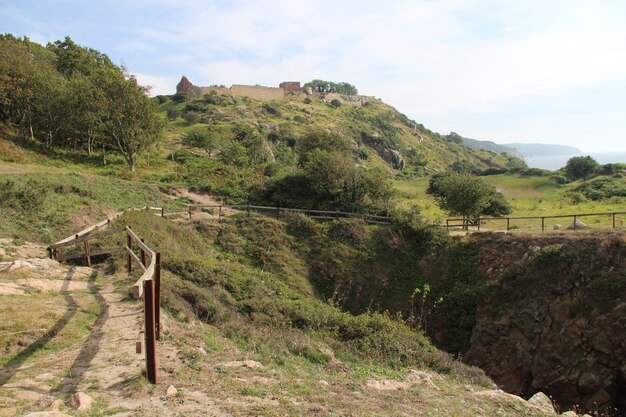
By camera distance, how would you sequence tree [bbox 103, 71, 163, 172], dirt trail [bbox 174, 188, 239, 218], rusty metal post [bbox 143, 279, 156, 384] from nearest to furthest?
rusty metal post [bbox 143, 279, 156, 384] → dirt trail [bbox 174, 188, 239, 218] → tree [bbox 103, 71, 163, 172]

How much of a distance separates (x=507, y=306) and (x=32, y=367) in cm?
1894

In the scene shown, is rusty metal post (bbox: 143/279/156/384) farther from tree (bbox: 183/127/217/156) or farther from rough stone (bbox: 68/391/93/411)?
tree (bbox: 183/127/217/156)

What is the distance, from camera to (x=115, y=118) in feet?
123

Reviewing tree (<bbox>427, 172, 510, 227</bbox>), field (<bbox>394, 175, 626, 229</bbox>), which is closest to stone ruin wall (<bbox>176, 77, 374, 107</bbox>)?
field (<bbox>394, 175, 626, 229</bbox>)

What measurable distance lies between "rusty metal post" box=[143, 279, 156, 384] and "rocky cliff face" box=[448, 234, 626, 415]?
15.9 metres

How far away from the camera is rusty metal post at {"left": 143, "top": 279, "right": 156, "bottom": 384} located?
6160 mm

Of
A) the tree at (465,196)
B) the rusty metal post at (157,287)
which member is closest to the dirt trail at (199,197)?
the tree at (465,196)

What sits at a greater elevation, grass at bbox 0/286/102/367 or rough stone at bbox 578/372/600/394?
grass at bbox 0/286/102/367

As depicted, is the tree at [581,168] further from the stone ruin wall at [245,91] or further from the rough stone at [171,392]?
the stone ruin wall at [245,91]

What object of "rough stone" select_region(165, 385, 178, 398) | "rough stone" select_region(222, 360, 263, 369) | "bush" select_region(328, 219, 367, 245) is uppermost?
"bush" select_region(328, 219, 367, 245)

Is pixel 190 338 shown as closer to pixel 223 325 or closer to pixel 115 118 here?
pixel 223 325

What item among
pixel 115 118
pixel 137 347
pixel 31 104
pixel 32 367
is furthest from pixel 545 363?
pixel 31 104

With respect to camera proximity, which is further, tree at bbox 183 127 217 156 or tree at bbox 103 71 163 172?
tree at bbox 183 127 217 156

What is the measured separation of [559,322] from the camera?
1742 cm
